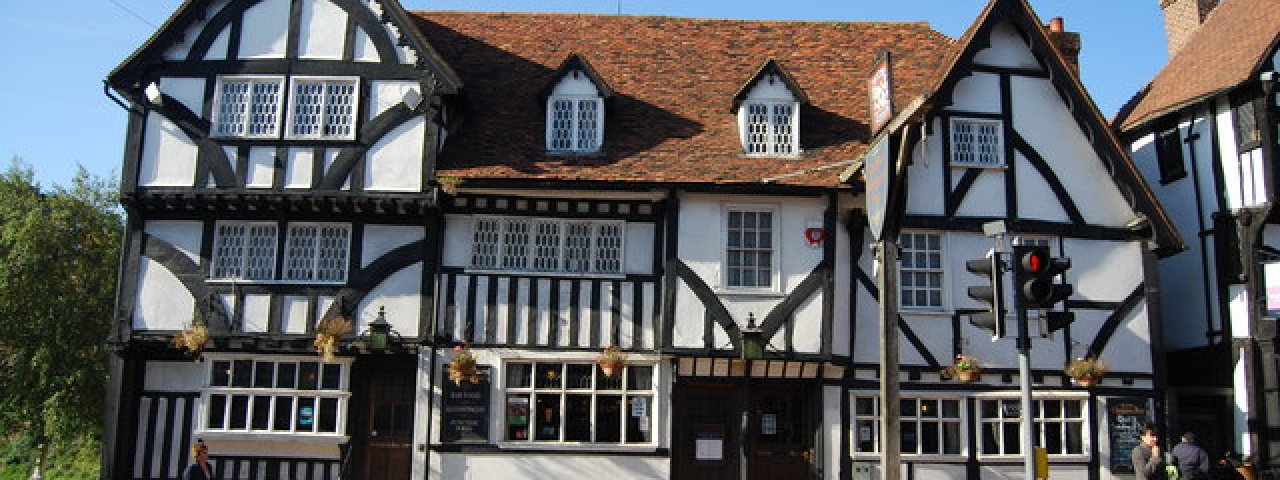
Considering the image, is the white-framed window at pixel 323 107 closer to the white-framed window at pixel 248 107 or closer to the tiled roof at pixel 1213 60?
the white-framed window at pixel 248 107

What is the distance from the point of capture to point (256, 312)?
16.5 meters

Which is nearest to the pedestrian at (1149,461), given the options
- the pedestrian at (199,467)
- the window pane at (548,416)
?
the window pane at (548,416)

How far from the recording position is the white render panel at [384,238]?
55.1ft

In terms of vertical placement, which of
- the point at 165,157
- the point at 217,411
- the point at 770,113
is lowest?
the point at 217,411

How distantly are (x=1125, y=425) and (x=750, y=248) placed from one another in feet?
22.9

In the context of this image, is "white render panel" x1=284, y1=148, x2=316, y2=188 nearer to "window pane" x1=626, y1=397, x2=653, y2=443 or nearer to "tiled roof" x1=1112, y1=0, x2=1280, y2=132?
"window pane" x1=626, y1=397, x2=653, y2=443

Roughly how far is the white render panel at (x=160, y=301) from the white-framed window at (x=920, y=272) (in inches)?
457

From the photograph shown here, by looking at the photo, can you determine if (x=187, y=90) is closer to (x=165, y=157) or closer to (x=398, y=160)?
(x=165, y=157)

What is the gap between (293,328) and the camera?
16500 mm

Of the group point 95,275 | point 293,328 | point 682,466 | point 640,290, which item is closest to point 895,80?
point 640,290

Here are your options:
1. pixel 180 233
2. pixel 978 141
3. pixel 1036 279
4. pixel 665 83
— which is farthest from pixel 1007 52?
pixel 180 233

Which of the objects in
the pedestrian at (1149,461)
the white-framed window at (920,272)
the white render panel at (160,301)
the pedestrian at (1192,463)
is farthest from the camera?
the white-framed window at (920,272)

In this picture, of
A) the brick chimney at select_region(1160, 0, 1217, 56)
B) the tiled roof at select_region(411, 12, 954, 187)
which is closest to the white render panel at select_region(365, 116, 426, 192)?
the tiled roof at select_region(411, 12, 954, 187)

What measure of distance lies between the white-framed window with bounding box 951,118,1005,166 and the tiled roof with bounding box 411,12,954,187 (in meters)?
0.99
